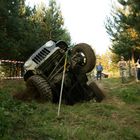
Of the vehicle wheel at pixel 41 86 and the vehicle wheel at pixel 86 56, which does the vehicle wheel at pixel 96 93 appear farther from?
the vehicle wheel at pixel 41 86

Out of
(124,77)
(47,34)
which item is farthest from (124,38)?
(124,77)

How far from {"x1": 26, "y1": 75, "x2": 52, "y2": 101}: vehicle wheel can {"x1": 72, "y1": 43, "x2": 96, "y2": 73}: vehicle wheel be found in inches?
67.4

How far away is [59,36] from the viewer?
39.1 meters

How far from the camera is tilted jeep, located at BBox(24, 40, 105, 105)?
14.5m

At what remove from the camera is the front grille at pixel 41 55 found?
50.7 ft

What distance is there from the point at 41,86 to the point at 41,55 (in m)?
1.99

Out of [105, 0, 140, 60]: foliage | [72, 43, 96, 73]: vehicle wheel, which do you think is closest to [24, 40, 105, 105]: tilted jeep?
[72, 43, 96, 73]: vehicle wheel

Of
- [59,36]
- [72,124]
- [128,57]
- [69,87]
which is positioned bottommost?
[72,124]

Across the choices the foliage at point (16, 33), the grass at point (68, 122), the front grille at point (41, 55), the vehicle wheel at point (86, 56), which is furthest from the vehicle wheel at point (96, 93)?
the foliage at point (16, 33)

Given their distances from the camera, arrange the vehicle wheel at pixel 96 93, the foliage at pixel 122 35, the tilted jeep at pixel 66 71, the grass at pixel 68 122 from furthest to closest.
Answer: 1. the foliage at pixel 122 35
2. the vehicle wheel at pixel 96 93
3. the tilted jeep at pixel 66 71
4. the grass at pixel 68 122

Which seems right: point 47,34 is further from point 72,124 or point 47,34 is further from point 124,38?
point 72,124

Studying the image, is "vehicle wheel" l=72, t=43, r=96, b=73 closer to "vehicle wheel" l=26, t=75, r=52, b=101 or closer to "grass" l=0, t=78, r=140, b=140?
"vehicle wheel" l=26, t=75, r=52, b=101

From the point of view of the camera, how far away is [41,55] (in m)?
15.6

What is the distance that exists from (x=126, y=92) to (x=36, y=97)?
13.9 ft
